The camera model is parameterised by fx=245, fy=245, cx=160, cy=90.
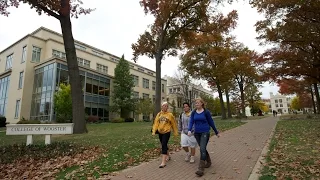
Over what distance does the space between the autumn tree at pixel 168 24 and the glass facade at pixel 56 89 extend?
14.7m

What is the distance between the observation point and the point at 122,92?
126ft

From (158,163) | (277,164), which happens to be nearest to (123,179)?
(158,163)

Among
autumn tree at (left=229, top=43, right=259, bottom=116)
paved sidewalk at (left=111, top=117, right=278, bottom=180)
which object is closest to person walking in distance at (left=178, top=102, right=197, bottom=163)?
paved sidewalk at (left=111, top=117, right=278, bottom=180)

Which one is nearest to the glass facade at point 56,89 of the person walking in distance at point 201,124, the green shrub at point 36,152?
the green shrub at point 36,152

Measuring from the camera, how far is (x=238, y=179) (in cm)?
495

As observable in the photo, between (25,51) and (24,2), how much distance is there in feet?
66.6

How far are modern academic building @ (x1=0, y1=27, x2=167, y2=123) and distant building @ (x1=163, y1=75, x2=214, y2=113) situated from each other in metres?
13.1

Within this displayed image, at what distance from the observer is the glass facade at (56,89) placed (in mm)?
29953

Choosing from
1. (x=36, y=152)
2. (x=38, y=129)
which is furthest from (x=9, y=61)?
(x=36, y=152)

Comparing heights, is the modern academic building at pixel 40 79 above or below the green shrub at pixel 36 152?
above

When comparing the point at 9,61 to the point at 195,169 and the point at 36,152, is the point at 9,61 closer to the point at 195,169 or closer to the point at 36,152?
the point at 36,152

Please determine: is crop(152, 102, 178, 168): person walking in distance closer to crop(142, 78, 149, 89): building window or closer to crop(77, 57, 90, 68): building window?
crop(77, 57, 90, 68): building window

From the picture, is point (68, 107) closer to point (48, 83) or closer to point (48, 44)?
point (48, 83)

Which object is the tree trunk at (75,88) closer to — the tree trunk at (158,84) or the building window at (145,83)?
the tree trunk at (158,84)
